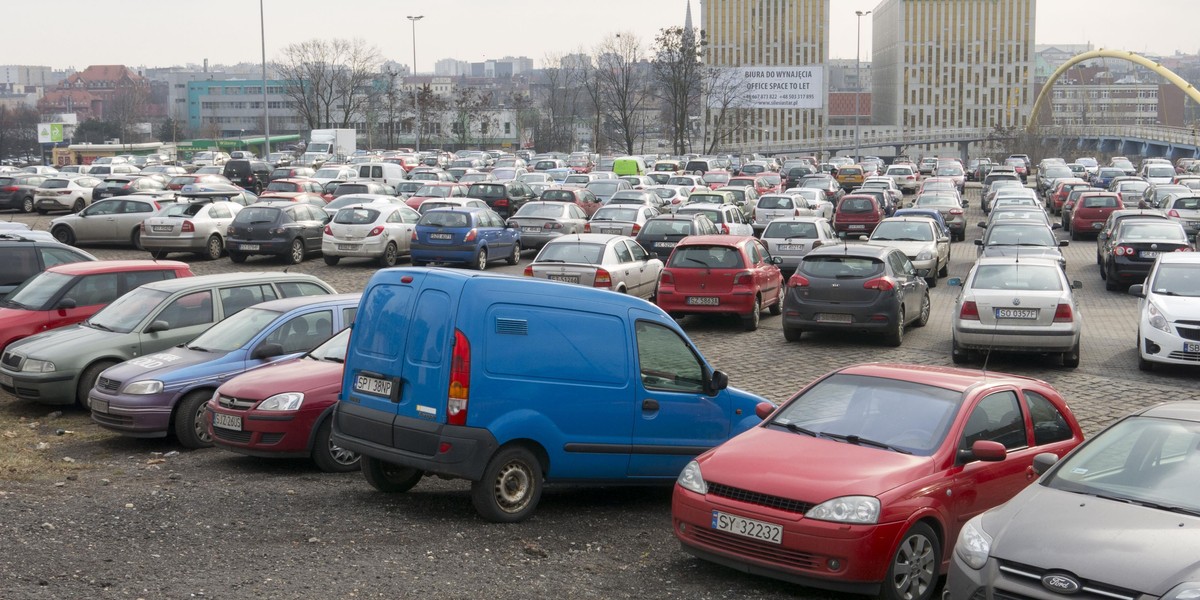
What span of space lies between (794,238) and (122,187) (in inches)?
1058

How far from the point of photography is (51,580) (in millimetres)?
6582

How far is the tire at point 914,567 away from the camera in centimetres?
677

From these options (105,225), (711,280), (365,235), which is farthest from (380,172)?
(711,280)

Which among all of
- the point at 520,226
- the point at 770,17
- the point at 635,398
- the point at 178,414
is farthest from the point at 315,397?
the point at 770,17

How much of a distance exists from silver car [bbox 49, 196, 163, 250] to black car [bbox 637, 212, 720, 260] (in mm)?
13322

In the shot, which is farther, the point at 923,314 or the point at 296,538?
the point at 923,314

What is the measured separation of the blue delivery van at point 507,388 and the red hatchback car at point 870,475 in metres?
0.97

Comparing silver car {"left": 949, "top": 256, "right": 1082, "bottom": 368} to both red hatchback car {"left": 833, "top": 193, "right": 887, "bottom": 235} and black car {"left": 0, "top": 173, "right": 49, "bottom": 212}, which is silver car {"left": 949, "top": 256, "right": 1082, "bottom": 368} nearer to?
red hatchback car {"left": 833, "top": 193, "right": 887, "bottom": 235}

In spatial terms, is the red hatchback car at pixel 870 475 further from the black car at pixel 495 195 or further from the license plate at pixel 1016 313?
the black car at pixel 495 195

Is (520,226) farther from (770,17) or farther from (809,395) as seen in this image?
(770,17)

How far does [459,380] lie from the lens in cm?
785

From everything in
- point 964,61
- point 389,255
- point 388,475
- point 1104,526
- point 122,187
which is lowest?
point 388,475

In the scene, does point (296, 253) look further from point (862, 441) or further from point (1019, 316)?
point (862, 441)

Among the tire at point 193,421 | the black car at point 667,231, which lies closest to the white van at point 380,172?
the black car at point 667,231
